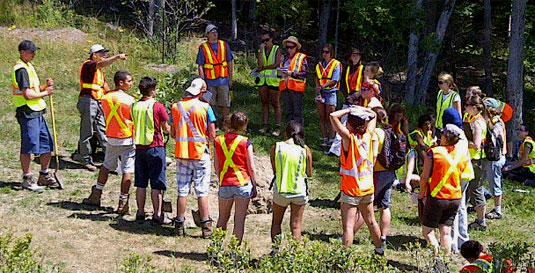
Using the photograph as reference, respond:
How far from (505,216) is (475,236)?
4.58 feet

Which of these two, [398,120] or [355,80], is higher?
[355,80]

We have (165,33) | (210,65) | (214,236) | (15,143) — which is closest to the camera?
(214,236)

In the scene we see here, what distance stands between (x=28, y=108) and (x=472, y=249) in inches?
224

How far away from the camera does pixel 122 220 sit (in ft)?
26.6

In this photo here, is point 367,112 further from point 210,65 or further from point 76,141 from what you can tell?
point 76,141

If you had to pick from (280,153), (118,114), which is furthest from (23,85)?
(280,153)

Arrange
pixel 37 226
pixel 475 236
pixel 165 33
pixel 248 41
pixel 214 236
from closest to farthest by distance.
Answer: pixel 214 236, pixel 37 226, pixel 475 236, pixel 165 33, pixel 248 41

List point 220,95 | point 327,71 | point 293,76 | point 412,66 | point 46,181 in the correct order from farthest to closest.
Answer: point 412,66 < point 220,95 < point 293,76 < point 327,71 < point 46,181

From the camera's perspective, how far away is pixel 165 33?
1623cm

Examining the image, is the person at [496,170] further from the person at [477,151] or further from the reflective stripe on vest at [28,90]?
the reflective stripe on vest at [28,90]

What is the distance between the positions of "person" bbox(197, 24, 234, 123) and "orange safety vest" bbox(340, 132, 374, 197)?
493 centimetres

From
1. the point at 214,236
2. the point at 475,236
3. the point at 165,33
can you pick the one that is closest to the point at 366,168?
the point at 214,236

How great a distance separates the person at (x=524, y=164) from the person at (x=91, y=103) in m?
6.89

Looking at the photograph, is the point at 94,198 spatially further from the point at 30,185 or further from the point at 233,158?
the point at 233,158
